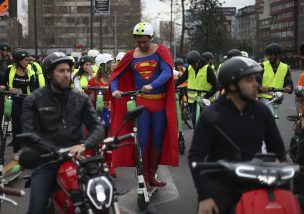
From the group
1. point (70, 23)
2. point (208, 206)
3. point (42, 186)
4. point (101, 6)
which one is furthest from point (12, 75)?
point (70, 23)

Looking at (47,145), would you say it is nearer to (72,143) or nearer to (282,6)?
(72,143)

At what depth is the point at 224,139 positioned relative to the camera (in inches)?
160

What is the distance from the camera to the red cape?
7363 millimetres

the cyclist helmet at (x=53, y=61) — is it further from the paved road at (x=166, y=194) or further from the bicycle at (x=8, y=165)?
the bicycle at (x=8, y=165)

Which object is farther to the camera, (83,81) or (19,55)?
(83,81)

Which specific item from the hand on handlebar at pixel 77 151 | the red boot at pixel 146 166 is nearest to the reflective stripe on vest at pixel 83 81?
the red boot at pixel 146 166

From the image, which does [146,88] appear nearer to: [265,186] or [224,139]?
[224,139]

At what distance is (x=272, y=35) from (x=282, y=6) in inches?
856

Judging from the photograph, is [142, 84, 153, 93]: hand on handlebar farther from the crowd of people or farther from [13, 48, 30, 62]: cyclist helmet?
[13, 48, 30, 62]: cyclist helmet

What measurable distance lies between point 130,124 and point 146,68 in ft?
2.68

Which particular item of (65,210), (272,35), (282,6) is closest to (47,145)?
(65,210)

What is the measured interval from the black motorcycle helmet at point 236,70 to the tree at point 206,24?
4915cm

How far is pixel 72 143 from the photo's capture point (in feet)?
16.3

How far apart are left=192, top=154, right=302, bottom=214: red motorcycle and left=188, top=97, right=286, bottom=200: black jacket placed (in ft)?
1.34
